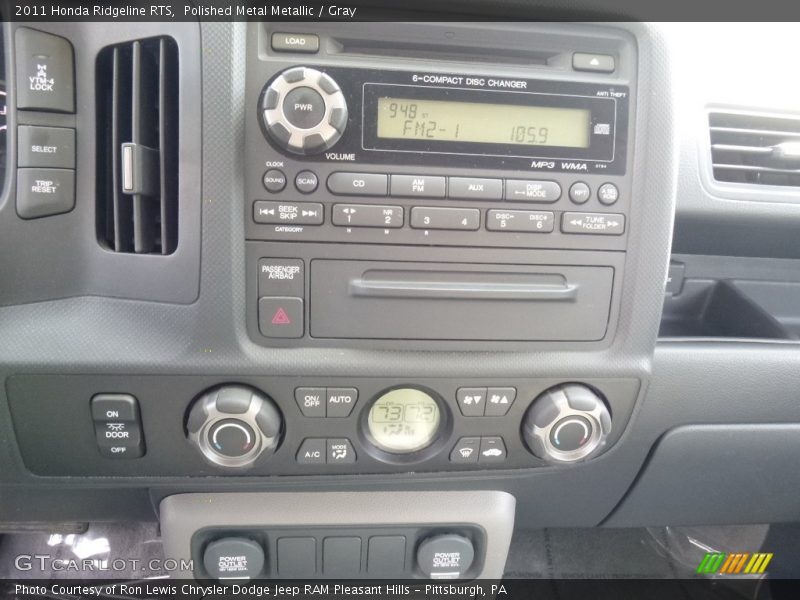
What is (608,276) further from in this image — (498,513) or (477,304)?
(498,513)

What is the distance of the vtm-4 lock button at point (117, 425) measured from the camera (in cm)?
76

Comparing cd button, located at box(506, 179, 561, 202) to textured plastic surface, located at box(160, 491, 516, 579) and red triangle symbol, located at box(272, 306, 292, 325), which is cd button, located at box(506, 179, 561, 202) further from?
textured plastic surface, located at box(160, 491, 516, 579)

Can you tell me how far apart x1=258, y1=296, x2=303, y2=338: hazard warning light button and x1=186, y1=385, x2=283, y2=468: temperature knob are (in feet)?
0.28

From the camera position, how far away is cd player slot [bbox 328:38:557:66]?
0.71 metres

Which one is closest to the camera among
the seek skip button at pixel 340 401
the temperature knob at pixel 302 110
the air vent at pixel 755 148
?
the temperature knob at pixel 302 110

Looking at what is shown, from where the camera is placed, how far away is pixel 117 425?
0.77 m

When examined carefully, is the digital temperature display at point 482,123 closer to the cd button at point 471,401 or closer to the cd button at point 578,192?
the cd button at point 578,192

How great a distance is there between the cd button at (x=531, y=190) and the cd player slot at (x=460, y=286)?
0.31ft

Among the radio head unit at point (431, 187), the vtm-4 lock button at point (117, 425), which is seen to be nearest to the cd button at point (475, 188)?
the radio head unit at point (431, 187)

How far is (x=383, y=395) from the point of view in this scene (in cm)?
80

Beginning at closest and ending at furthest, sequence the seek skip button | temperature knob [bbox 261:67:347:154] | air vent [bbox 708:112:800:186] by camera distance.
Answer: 1. temperature knob [bbox 261:67:347:154]
2. the seek skip button
3. air vent [bbox 708:112:800:186]

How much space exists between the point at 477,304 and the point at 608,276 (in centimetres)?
17

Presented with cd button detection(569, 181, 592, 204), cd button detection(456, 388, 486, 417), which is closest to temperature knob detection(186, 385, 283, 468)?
cd button detection(456, 388, 486, 417)

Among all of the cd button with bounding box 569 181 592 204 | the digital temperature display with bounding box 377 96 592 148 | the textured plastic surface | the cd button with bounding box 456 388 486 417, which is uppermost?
the digital temperature display with bounding box 377 96 592 148
